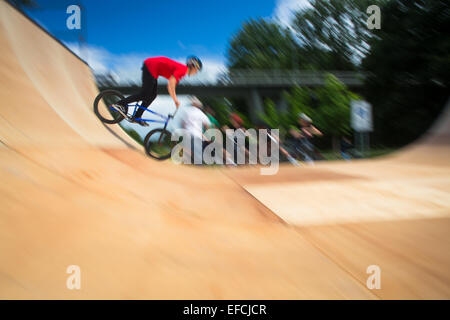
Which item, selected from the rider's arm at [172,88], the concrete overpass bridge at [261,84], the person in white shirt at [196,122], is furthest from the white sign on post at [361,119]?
the concrete overpass bridge at [261,84]

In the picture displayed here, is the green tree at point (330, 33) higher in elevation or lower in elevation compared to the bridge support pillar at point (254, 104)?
higher

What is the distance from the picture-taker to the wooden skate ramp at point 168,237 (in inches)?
64.1

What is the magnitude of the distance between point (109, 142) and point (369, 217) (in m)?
4.05

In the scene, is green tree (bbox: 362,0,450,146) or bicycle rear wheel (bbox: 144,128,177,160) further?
green tree (bbox: 362,0,450,146)

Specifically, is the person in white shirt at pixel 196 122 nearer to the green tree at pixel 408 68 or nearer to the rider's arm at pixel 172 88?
the rider's arm at pixel 172 88

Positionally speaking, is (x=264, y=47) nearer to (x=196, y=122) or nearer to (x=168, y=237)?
(x=196, y=122)

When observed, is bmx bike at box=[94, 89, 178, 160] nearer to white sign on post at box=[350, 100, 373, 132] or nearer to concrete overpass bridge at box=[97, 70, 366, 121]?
white sign on post at box=[350, 100, 373, 132]

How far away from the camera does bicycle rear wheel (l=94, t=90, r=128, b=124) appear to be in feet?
16.3

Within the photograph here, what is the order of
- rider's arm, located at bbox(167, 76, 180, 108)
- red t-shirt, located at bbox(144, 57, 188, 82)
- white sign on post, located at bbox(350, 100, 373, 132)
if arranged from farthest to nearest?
white sign on post, located at bbox(350, 100, 373, 132) < red t-shirt, located at bbox(144, 57, 188, 82) < rider's arm, located at bbox(167, 76, 180, 108)

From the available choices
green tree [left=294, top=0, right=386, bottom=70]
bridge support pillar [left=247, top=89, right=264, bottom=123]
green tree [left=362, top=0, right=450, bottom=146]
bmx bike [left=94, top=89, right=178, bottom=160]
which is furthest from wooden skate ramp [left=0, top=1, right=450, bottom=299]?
green tree [left=294, top=0, right=386, bottom=70]

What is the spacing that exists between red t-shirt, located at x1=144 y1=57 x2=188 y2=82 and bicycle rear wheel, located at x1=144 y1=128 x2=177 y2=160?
104cm

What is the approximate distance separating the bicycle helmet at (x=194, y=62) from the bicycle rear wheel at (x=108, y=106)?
3.95ft

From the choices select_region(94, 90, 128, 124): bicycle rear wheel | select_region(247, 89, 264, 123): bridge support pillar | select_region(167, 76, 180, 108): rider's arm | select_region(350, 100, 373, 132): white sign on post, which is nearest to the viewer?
select_region(167, 76, 180, 108): rider's arm

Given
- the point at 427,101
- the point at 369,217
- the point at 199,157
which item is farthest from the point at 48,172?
the point at 427,101
